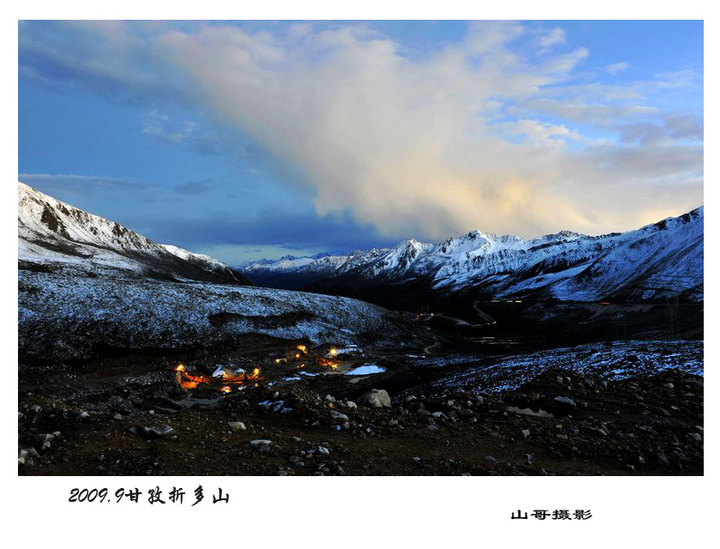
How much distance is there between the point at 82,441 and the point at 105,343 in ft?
115

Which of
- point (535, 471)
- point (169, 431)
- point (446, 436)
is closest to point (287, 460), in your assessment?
point (169, 431)

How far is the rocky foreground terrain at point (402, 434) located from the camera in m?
9.85

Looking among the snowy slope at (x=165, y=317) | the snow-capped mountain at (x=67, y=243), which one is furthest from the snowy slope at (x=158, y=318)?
the snow-capped mountain at (x=67, y=243)

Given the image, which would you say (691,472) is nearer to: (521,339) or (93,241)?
(521,339)

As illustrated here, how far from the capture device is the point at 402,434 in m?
12.5

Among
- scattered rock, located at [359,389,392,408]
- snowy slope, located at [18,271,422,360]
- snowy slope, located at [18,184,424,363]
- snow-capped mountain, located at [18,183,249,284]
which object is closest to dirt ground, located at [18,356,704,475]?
scattered rock, located at [359,389,392,408]

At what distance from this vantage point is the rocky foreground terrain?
9.85 meters

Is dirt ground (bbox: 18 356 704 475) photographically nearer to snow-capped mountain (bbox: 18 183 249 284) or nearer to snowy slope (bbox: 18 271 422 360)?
snowy slope (bbox: 18 271 422 360)

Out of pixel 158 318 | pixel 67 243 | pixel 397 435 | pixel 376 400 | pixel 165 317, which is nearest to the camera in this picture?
pixel 397 435

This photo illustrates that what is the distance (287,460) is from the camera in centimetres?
1005

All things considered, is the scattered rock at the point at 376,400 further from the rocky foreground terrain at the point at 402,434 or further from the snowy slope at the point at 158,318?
the snowy slope at the point at 158,318

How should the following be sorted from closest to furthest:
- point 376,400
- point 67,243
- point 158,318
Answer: point 376,400 → point 158,318 → point 67,243

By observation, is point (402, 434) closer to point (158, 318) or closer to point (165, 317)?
point (158, 318)

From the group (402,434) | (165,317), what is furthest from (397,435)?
(165,317)
